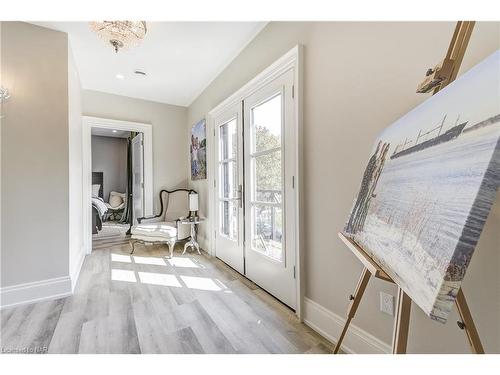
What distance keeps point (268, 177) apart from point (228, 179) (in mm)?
905

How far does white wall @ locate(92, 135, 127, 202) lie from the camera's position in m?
6.92

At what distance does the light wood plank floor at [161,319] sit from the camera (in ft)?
4.92

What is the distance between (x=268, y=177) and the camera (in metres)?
2.21

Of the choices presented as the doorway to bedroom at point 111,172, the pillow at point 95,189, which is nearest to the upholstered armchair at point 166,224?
the doorway to bedroom at point 111,172

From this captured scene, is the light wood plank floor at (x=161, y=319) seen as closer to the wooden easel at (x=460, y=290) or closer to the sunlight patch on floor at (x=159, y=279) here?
the sunlight patch on floor at (x=159, y=279)

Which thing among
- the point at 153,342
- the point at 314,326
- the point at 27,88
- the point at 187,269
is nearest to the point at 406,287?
the point at 314,326

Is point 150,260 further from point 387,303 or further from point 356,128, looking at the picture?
point 356,128

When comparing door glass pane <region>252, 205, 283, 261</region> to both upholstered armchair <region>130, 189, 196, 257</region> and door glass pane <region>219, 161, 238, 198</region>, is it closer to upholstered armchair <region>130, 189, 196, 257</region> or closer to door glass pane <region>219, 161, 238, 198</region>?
door glass pane <region>219, 161, 238, 198</region>

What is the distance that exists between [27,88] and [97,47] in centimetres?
84

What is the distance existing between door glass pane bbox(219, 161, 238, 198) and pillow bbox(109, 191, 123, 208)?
4.74m

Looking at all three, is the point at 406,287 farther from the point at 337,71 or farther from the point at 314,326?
the point at 337,71

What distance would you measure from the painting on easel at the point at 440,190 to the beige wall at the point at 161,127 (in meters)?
3.89
